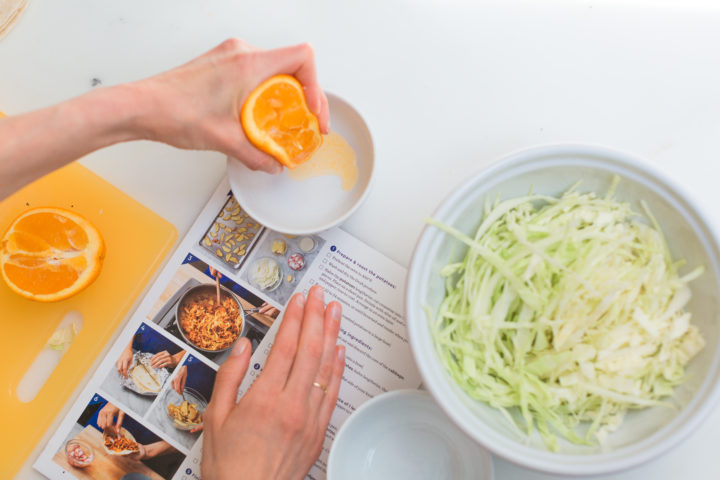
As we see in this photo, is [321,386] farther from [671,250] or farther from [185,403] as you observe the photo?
[671,250]

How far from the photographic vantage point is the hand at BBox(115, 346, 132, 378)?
1049mm

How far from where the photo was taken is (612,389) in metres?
0.74

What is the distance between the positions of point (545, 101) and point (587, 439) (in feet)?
1.94

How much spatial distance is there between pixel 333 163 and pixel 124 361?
0.56 m

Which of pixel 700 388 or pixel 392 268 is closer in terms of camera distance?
pixel 700 388

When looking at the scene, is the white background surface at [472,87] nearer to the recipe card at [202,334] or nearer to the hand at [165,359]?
the recipe card at [202,334]

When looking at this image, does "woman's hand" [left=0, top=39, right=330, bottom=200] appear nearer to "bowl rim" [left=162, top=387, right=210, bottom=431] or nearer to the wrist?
the wrist

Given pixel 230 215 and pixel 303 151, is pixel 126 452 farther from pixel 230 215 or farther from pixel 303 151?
Answer: pixel 303 151

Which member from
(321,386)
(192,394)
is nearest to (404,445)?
(321,386)

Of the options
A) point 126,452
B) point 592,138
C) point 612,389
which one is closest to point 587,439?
point 612,389

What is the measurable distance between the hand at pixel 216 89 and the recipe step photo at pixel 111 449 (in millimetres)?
562

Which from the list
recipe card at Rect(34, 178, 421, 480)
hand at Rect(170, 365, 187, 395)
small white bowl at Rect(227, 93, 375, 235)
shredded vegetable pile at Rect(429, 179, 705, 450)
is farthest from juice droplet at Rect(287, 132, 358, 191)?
hand at Rect(170, 365, 187, 395)

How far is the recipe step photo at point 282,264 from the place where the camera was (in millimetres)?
1031

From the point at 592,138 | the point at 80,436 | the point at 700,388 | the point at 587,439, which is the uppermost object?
the point at 592,138
